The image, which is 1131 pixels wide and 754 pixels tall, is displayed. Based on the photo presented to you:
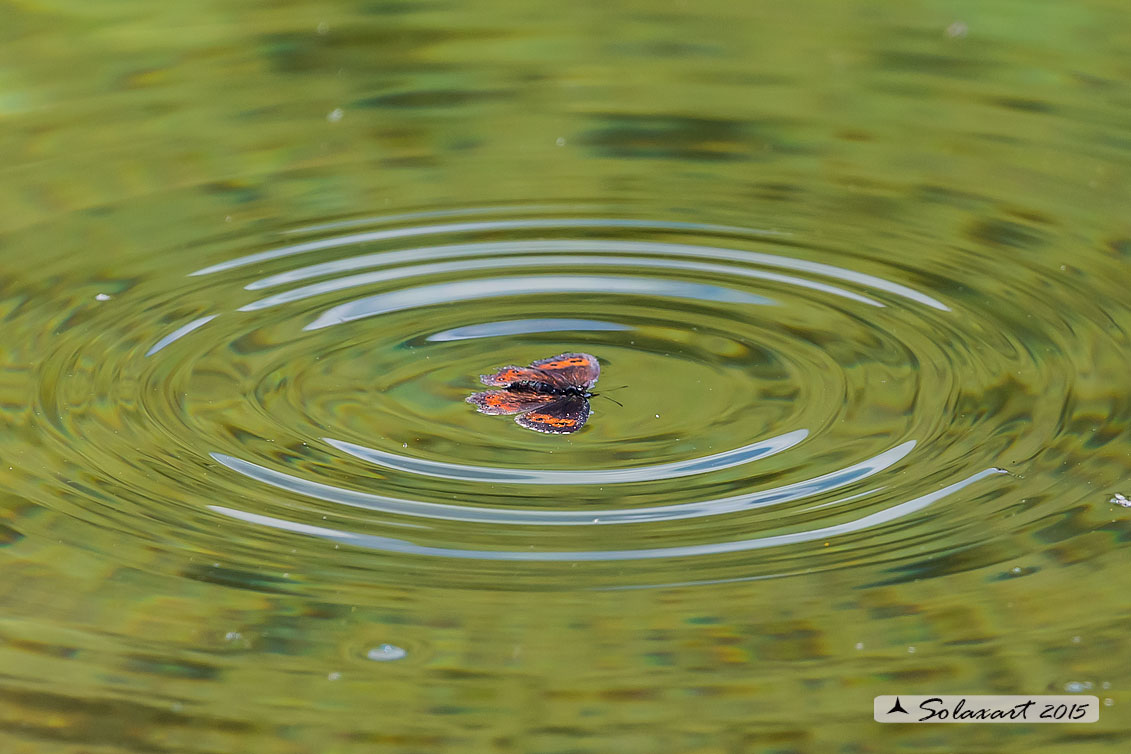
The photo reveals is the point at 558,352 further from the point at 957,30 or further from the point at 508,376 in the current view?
the point at 957,30

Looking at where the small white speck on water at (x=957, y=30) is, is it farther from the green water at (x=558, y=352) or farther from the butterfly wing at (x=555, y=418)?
the butterfly wing at (x=555, y=418)

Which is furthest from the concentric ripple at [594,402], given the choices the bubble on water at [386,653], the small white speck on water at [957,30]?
the small white speck on water at [957,30]

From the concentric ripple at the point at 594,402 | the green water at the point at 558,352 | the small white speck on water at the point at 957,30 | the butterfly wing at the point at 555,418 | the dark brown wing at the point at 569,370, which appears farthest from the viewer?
the small white speck on water at the point at 957,30

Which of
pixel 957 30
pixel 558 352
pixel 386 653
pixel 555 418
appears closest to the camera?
pixel 386 653

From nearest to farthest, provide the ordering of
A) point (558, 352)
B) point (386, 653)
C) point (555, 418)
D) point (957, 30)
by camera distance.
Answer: point (386, 653), point (555, 418), point (558, 352), point (957, 30)

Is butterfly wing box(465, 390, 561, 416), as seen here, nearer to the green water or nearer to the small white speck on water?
the green water

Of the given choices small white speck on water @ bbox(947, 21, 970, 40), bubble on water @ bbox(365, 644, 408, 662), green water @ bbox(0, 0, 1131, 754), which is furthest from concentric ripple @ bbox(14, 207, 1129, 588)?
small white speck on water @ bbox(947, 21, 970, 40)

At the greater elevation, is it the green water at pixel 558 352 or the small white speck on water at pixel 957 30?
the small white speck on water at pixel 957 30

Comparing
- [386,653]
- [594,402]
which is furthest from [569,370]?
[386,653]
